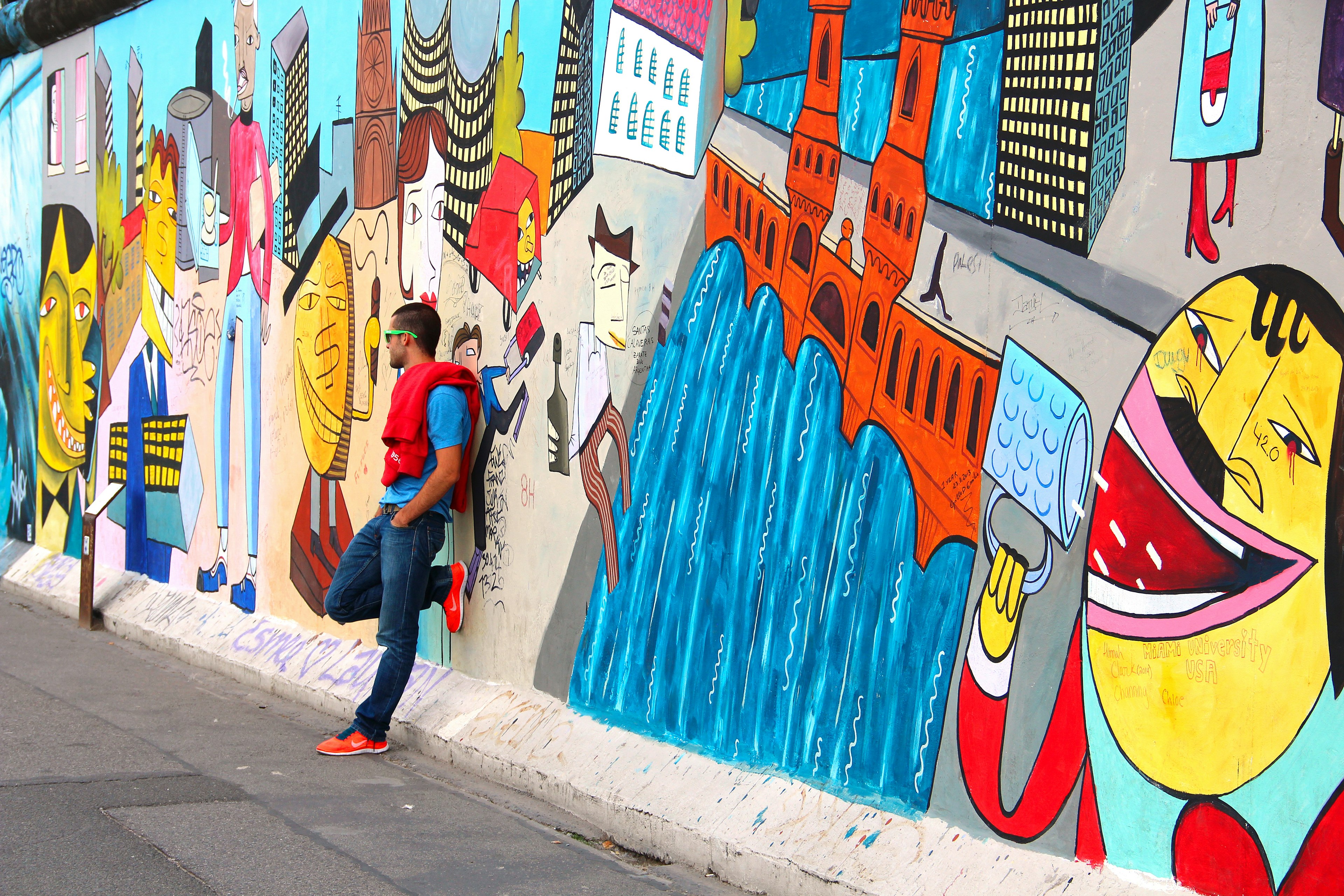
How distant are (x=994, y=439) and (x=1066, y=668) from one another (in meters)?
0.67

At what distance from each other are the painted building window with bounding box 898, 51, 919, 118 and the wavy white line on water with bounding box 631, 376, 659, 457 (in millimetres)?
1475

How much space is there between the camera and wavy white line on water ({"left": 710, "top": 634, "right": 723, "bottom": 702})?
451cm

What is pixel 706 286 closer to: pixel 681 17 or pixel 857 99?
pixel 857 99

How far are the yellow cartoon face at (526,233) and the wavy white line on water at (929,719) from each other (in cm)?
281

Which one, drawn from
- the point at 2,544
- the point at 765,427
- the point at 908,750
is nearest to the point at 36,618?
the point at 2,544

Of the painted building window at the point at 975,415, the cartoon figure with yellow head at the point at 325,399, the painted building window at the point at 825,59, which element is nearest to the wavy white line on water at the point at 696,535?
the painted building window at the point at 975,415

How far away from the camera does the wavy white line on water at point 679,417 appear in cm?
473

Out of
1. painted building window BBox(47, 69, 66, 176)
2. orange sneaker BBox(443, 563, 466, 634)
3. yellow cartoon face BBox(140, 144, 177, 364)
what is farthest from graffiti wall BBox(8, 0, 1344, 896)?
painted building window BBox(47, 69, 66, 176)

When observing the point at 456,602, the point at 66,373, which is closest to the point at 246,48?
the point at 66,373

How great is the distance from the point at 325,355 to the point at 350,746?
2490 mm

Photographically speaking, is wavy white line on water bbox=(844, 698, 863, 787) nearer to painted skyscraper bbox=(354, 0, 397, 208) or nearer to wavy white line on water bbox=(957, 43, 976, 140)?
wavy white line on water bbox=(957, 43, 976, 140)

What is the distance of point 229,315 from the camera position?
8188 mm

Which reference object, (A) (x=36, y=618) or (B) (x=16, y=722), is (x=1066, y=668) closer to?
(B) (x=16, y=722)

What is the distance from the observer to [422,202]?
6.40 metres
